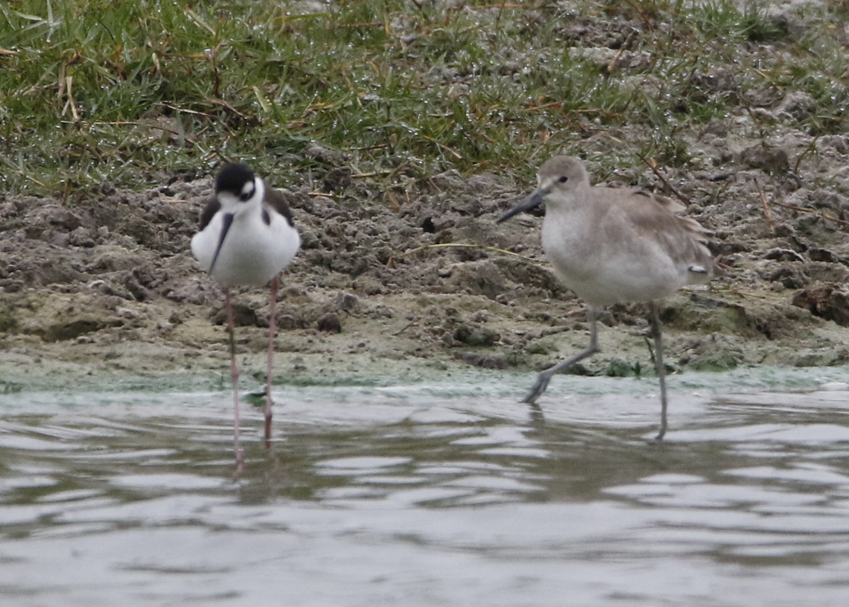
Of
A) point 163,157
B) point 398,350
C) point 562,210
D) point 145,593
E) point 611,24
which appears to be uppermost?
point 611,24

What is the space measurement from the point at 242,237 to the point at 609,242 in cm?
134

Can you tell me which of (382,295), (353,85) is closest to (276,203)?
(382,295)

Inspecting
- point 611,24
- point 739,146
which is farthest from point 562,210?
point 611,24

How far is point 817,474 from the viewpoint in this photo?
5.25m

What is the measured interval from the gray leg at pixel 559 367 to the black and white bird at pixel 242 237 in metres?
1.07

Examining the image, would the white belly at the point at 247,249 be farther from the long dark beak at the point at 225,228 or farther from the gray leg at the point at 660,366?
the gray leg at the point at 660,366

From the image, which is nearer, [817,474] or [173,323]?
[817,474]

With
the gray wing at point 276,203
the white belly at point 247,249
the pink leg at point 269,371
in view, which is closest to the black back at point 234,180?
the white belly at point 247,249

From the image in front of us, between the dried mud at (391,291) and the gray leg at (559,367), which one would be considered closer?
the gray leg at (559,367)

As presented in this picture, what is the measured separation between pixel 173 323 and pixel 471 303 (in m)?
1.36

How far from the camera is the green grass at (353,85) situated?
8305mm

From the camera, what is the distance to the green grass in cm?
830

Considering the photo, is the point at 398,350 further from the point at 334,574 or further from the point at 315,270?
the point at 334,574

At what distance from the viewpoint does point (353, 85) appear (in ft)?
29.3
